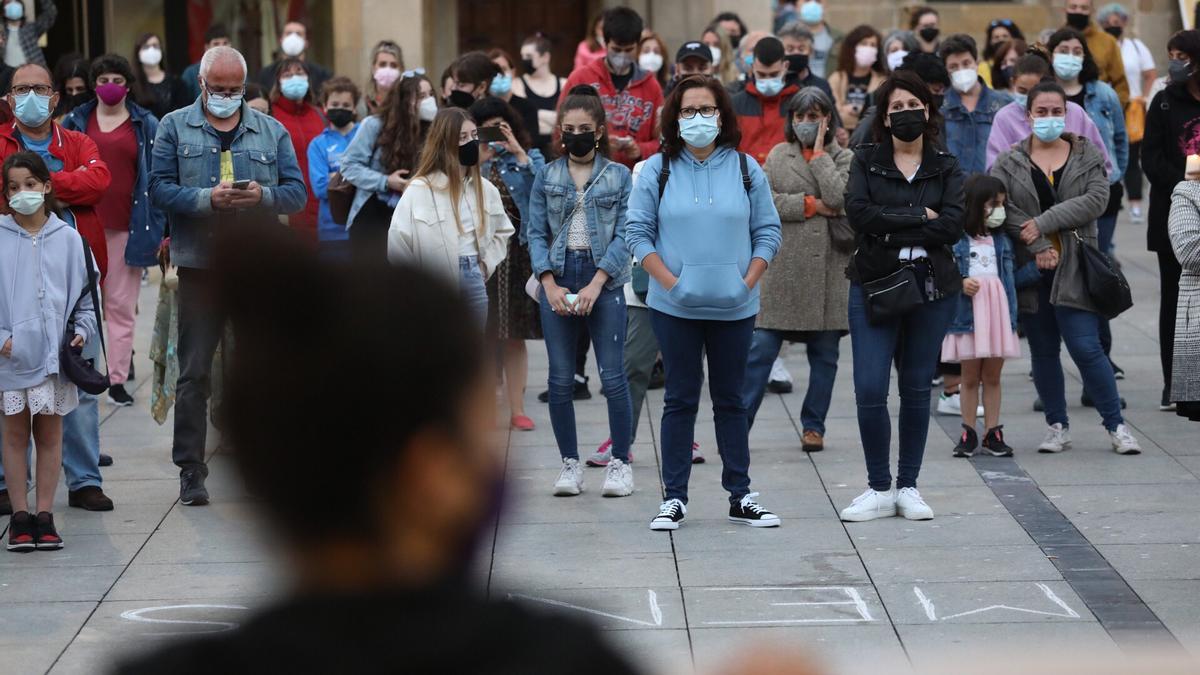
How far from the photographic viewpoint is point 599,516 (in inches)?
299

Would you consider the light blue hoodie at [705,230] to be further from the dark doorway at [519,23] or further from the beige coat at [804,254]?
the dark doorway at [519,23]

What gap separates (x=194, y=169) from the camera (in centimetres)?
788

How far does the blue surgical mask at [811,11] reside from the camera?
1523 centimetres

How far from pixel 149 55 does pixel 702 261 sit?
7651 mm

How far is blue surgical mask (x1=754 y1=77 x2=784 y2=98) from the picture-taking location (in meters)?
10.0

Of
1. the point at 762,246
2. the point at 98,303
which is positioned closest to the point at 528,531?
the point at 762,246

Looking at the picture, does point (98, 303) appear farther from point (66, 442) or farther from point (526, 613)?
point (526, 613)

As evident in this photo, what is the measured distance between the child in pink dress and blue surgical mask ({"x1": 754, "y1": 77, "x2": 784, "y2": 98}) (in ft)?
5.61

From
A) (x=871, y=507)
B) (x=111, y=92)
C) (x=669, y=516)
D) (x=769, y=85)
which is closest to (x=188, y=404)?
(x=669, y=516)

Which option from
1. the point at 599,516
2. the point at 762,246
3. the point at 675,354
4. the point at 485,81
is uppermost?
the point at 485,81

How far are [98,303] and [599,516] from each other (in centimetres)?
235

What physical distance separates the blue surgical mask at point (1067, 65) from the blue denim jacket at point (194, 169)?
490 centimetres

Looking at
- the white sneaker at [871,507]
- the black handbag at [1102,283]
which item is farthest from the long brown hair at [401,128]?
the black handbag at [1102,283]

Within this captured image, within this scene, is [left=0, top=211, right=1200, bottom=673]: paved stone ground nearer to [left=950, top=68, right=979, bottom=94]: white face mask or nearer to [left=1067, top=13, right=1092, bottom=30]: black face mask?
[left=950, top=68, right=979, bottom=94]: white face mask
